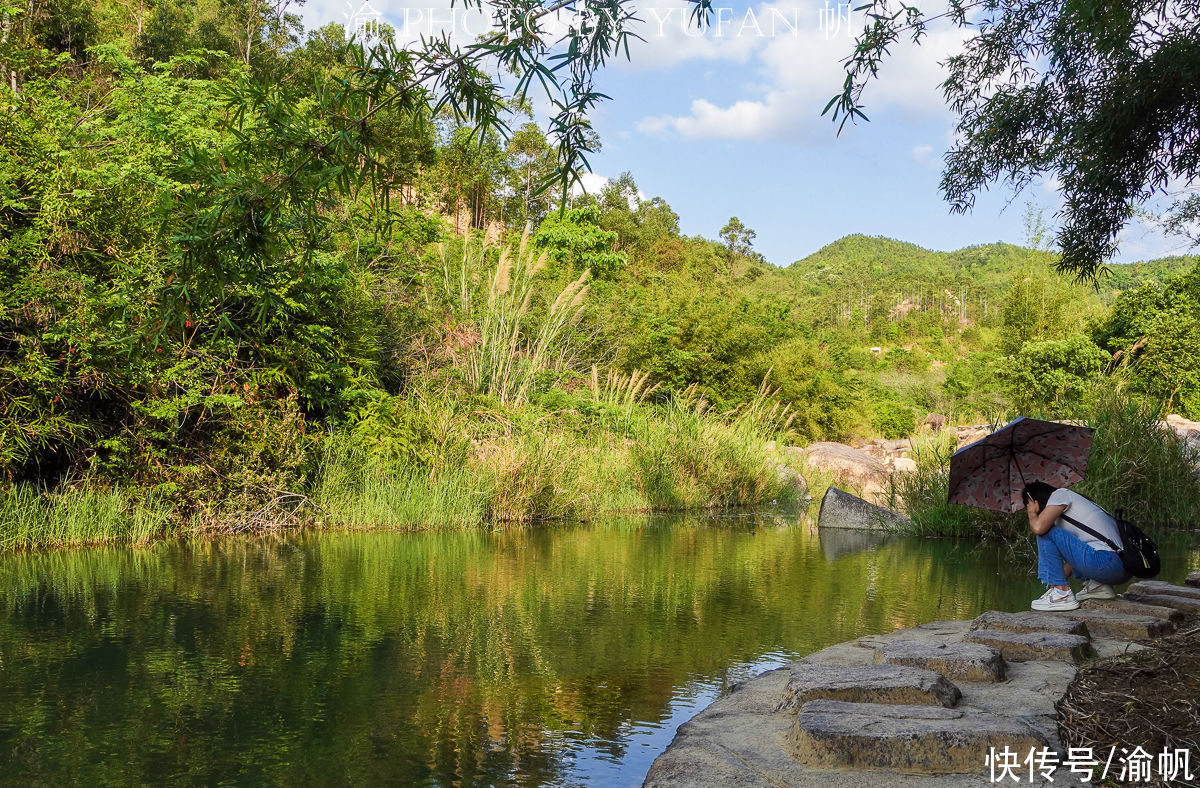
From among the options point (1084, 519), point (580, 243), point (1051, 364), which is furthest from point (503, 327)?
point (1051, 364)

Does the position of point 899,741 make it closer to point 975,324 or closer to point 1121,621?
point 1121,621

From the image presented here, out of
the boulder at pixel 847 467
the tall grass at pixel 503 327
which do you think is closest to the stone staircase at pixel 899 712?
the tall grass at pixel 503 327

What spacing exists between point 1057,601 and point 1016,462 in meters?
1.21

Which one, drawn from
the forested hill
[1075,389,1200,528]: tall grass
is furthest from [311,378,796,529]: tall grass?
the forested hill

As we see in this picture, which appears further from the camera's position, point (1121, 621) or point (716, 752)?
point (1121, 621)

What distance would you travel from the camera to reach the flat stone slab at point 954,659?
328 centimetres

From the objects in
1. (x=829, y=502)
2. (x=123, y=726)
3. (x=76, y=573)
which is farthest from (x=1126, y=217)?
(x=76, y=573)

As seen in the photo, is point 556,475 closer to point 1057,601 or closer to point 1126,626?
point 1057,601

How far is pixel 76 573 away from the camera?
6496mm

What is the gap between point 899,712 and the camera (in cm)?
270

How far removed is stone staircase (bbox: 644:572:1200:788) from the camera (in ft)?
8.04

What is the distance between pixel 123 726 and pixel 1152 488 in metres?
10.2

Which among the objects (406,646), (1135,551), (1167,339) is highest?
(1167,339)

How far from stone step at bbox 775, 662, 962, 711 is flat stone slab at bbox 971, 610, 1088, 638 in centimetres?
119
